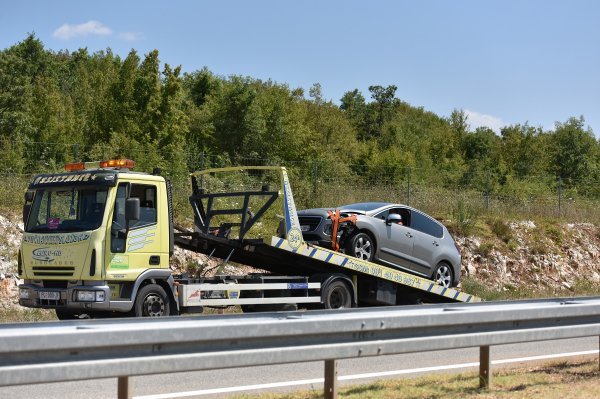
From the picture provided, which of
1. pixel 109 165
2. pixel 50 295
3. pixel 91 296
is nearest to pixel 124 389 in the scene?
pixel 91 296

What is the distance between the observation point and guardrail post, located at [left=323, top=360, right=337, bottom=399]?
6.79 meters

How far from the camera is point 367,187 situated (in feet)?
97.2

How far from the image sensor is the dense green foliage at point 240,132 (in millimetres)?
31625

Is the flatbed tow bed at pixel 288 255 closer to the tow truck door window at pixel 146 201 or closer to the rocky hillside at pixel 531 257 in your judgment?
the tow truck door window at pixel 146 201

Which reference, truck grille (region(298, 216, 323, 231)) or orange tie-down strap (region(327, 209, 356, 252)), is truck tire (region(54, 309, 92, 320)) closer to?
truck grille (region(298, 216, 323, 231))

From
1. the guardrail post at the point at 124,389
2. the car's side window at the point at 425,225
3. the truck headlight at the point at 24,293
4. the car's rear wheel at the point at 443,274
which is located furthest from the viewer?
the car's rear wheel at the point at 443,274

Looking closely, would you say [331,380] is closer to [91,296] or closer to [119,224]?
[91,296]

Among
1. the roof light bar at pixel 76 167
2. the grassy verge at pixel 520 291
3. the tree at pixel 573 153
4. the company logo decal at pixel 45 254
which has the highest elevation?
the tree at pixel 573 153

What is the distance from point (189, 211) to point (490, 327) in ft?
48.7

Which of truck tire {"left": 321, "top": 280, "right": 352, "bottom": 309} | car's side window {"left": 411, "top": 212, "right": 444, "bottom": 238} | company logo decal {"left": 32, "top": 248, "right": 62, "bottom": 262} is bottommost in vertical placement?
truck tire {"left": 321, "top": 280, "right": 352, "bottom": 309}

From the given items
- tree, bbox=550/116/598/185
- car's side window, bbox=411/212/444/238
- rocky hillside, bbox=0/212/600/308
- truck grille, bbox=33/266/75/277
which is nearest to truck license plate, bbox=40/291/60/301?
truck grille, bbox=33/266/75/277

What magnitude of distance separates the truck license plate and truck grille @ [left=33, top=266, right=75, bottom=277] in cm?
26

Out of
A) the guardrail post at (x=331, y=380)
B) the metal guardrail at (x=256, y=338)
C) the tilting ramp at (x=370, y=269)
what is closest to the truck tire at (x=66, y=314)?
the tilting ramp at (x=370, y=269)

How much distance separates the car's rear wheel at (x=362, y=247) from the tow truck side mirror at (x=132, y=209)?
4076mm
